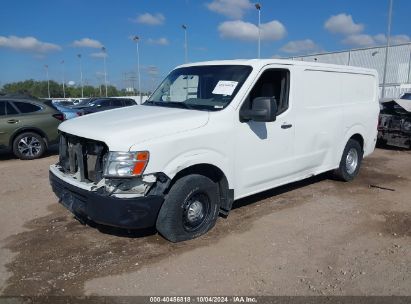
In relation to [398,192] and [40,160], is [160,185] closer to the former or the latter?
[398,192]

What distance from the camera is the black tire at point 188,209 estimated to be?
13.8 feet

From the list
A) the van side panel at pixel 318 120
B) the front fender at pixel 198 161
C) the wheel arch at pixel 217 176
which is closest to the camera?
the front fender at pixel 198 161

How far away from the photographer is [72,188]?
4.31m

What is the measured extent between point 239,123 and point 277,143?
0.82m

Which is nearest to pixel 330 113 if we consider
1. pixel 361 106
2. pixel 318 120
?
pixel 318 120

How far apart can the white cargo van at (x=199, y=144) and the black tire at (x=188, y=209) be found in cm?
1

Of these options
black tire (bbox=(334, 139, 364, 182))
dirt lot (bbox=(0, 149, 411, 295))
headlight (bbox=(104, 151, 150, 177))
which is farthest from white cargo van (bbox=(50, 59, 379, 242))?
black tire (bbox=(334, 139, 364, 182))

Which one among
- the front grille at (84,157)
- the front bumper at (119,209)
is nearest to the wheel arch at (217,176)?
the front bumper at (119,209)

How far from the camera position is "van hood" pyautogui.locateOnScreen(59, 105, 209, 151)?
393cm

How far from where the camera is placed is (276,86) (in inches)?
212

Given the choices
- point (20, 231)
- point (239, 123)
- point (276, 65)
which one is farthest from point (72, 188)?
point (276, 65)

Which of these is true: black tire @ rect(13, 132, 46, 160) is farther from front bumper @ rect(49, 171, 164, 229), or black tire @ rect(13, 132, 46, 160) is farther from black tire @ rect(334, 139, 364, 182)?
black tire @ rect(334, 139, 364, 182)

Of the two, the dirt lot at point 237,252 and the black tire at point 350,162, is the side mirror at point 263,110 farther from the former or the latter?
the black tire at point 350,162

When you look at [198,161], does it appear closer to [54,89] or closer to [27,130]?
[27,130]
